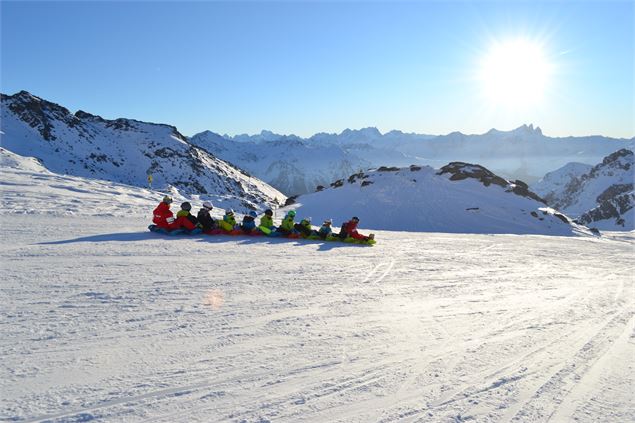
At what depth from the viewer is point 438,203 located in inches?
1396

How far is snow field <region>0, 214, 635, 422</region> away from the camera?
360cm

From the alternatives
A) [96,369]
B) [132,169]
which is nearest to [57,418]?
[96,369]

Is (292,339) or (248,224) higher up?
(248,224)

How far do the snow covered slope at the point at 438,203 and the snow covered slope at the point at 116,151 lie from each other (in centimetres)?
A: 2972

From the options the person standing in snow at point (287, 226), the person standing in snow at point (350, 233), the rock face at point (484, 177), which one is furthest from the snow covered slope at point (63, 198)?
the rock face at point (484, 177)

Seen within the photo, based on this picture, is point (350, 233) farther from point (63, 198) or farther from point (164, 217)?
point (63, 198)

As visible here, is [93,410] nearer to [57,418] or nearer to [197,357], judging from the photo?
[57,418]

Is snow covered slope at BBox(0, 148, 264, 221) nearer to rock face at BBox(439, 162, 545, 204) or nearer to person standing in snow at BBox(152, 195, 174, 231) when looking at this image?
person standing in snow at BBox(152, 195, 174, 231)

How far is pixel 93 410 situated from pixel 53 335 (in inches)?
67.9

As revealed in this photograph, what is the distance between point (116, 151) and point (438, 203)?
9899cm

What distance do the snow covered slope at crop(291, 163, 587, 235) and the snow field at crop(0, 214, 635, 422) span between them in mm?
23473

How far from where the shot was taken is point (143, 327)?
16.3 feet

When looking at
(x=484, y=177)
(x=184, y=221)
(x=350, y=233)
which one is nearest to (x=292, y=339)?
(x=184, y=221)

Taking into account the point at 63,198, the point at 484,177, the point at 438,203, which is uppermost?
the point at 484,177
